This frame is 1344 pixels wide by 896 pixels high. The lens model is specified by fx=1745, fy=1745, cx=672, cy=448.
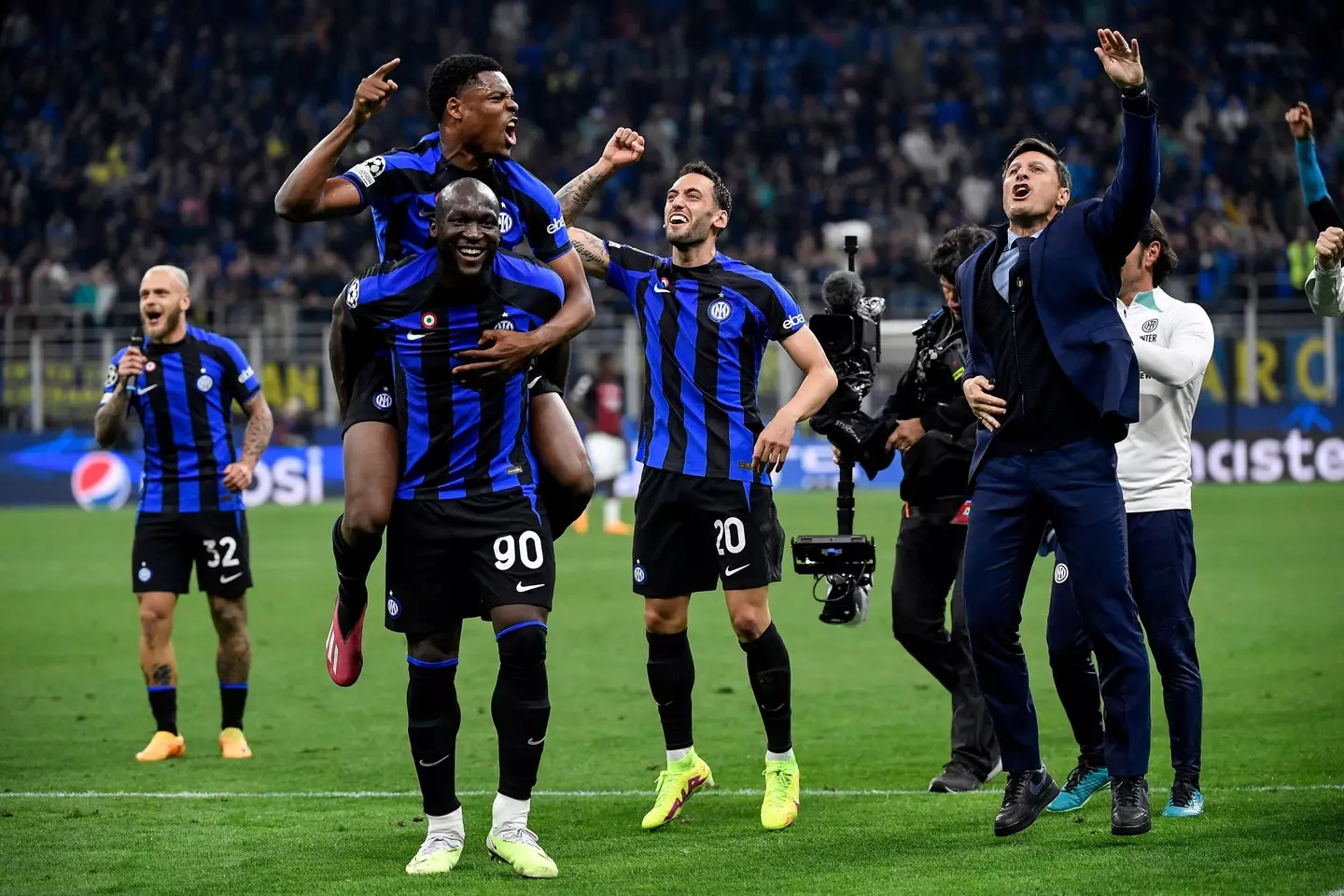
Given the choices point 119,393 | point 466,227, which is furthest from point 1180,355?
point 119,393

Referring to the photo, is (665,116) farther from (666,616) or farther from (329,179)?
(329,179)

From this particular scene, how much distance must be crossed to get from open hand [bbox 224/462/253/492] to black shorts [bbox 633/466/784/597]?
3.07m

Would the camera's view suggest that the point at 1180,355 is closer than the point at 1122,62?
No

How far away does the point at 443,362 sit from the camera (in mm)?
6016

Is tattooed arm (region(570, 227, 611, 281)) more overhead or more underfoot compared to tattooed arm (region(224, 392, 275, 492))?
more overhead

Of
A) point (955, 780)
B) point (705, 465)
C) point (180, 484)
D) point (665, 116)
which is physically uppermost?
point (665, 116)

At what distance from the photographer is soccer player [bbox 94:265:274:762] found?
930 centimetres

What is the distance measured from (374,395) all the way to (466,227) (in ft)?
2.38

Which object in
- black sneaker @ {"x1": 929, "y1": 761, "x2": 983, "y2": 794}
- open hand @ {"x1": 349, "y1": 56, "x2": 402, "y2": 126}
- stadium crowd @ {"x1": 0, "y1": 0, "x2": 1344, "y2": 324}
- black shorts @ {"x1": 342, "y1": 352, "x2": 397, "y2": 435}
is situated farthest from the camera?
stadium crowd @ {"x1": 0, "y1": 0, "x2": 1344, "y2": 324}

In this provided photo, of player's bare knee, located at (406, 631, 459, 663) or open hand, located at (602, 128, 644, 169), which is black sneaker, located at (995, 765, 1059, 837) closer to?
player's bare knee, located at (406, 631, 459, 663)

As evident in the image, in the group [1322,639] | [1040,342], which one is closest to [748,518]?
[1040,342]

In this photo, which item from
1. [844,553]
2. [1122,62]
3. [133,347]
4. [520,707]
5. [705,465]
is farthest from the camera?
[133,347]

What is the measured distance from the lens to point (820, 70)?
36.8m

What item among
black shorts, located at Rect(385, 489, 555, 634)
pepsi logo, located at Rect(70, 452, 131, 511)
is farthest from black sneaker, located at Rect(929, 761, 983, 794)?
pepsi logo, located at Rect(70, 452, 131, 511)
